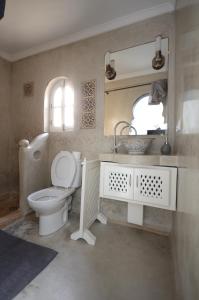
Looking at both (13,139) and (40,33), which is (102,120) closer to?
(40,33)

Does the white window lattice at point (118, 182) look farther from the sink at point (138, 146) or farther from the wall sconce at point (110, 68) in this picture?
the wall sconce at point (110, 68)

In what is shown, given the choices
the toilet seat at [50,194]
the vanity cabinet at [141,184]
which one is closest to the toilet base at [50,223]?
the toilet seat at [50,194]

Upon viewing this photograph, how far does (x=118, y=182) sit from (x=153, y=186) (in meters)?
0.35

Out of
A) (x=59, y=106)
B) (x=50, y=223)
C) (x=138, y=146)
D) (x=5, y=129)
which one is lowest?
(x=50, y=223)

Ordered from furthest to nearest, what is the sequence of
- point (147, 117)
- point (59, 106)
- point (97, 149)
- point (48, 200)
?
point (59, 106) < point (97, 149) < point (147, 117) < point (48, 200)

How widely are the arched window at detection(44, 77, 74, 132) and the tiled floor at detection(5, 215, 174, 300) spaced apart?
1.47m

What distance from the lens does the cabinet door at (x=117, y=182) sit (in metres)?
1.65

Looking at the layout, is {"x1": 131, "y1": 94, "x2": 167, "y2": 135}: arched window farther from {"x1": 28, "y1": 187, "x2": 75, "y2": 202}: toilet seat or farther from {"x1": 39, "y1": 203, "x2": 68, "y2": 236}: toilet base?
{"x1": 39, "y1": 203, "x2": 68, "y2": 236}: toilet base

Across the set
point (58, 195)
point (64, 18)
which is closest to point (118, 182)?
point (58, 195)

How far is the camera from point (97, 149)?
217 centimetres

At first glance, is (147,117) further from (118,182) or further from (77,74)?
(77,74)

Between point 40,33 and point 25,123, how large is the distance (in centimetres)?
134

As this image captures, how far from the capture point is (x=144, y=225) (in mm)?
1915


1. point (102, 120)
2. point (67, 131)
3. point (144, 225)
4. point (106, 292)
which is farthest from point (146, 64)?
point (106, 292)
